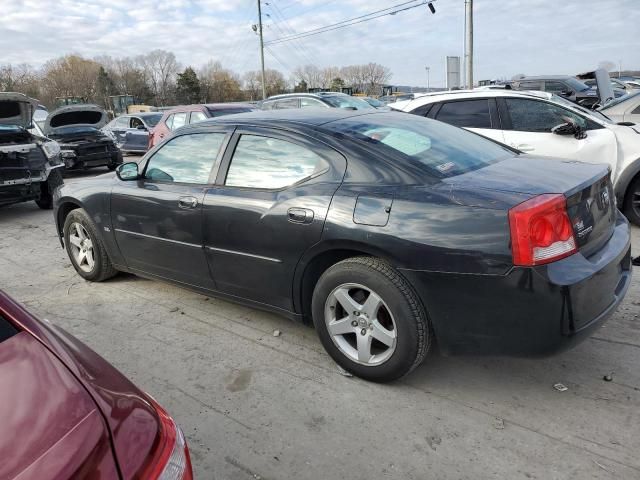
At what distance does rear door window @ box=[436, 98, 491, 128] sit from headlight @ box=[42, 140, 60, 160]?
20.4 ft

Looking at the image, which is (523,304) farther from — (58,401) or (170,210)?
(170,210)

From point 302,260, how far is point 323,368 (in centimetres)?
71

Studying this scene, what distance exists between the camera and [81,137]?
1211cm

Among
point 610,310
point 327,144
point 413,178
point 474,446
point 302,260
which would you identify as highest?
point 327,144

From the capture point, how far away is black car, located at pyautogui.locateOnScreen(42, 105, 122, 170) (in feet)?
39.0

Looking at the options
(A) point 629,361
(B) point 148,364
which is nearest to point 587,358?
(A) point 629,361

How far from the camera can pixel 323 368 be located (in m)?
3.26

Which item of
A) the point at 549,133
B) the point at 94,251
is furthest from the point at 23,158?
the point at 549,133

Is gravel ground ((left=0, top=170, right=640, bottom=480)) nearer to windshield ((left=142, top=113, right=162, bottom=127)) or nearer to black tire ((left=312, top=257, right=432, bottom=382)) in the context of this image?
black tire ((left=312, top=257, right=432, bottom=382))

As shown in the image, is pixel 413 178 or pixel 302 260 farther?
pixel 302 260

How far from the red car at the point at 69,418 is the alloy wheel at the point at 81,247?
3316 mm

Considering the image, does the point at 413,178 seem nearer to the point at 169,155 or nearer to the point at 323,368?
the point at 323,368

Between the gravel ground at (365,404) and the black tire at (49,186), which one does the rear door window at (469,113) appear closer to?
the gravel ground at (365,404)

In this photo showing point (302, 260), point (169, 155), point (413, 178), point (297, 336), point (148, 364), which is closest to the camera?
point (413, 178)
